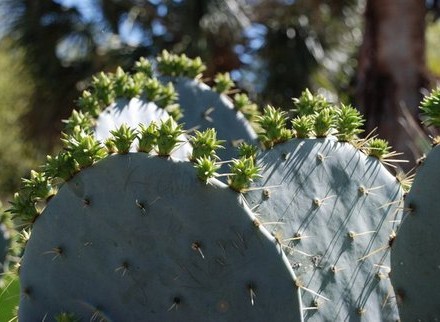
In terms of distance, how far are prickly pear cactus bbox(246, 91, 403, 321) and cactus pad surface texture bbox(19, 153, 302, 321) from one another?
0.13 m

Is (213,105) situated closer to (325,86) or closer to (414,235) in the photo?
(414,235)

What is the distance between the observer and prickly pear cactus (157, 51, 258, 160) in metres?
3.73

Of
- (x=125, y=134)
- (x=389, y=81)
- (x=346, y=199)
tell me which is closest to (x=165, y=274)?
(x=125, y=134)

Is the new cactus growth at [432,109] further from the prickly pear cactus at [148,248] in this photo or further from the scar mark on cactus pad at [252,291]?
the scar mark on cactus pad at [252,291]

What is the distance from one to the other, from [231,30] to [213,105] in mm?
5804

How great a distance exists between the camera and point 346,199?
113 inches

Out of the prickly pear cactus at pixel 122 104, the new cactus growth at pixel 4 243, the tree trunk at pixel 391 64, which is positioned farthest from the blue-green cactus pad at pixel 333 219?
the tree trunk at pixel 391 64

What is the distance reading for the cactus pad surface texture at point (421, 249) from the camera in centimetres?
245

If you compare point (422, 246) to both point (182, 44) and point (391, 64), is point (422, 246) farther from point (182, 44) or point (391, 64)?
point (182, 44)

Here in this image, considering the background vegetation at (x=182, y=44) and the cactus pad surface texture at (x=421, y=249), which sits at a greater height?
the cactus pad surface texture at (x=421, y=249)

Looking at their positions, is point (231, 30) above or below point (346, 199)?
below

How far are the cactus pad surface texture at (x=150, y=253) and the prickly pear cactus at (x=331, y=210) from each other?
5.2 inches

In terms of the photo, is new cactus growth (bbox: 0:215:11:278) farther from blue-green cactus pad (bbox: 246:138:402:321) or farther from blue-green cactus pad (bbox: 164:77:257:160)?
blue-green cactus pad (bbox: 246:138:402:321)

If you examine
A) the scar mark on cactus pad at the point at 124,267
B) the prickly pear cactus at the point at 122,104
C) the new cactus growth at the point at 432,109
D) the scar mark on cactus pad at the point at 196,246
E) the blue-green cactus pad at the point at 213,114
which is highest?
the new cactus growth at the point at 432,109
